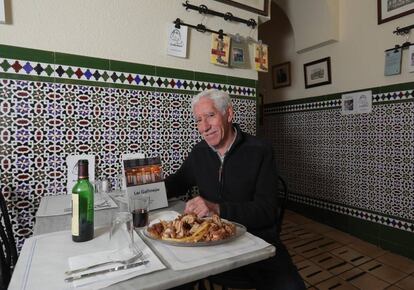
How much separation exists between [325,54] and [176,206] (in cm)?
247

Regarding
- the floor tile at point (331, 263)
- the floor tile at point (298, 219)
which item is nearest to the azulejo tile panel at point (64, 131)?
the floor tile at point (331, 263)

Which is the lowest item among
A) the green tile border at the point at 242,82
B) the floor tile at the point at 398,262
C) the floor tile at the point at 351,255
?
the floor tile at the point at 398,262

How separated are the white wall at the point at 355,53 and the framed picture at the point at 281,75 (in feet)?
0.25

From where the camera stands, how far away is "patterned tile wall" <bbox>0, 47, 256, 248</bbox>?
1361 millimetres

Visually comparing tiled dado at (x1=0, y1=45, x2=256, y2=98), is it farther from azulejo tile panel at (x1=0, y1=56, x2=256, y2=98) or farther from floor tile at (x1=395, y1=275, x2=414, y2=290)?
floor tile at (x1=395, y1=275, x2=414, y2=290)

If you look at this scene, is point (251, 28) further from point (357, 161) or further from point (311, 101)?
point (357, 161)

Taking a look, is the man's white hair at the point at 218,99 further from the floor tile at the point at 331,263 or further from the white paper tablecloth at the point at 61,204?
the floor tile at the point at 331,263

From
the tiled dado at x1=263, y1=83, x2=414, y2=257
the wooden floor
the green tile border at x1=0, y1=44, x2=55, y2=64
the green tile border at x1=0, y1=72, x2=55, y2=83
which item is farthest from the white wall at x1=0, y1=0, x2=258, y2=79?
the wooden floor

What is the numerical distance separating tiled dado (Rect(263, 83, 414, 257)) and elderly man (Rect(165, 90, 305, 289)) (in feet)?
5.31

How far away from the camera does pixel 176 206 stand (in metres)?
1.30

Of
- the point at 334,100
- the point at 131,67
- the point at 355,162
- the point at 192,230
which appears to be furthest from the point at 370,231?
the point at 131,67

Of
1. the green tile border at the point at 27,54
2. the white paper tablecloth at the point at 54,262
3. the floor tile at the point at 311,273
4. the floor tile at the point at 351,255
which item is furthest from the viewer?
the floor tile at the point at 351,255

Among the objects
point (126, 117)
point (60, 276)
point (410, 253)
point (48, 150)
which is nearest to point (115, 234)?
point (60, 276)

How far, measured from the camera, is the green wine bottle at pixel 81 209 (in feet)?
2.76
